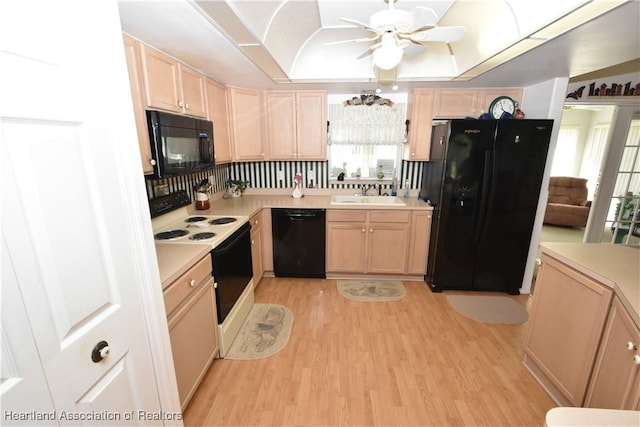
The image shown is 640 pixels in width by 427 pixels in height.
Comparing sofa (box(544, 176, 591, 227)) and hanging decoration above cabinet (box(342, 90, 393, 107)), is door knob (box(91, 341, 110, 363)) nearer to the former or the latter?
hanging decoration above cabinet (box(342, 90, 393, 107))

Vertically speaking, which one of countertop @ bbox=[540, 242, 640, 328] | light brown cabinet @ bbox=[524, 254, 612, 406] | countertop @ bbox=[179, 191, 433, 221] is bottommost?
light brown cabinet @ bbox=[524, 254, 612, 406]

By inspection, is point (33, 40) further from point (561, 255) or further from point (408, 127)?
point (408, 127)

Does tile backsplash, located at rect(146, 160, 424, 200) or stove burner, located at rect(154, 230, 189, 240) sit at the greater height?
tile backsplash, located at rect(146, 160, 424, 200)

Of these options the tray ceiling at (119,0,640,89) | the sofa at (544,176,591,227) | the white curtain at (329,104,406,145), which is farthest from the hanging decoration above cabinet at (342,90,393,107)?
the sofa at (544,176,591,227)

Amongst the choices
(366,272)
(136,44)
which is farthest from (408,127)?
(136,44)

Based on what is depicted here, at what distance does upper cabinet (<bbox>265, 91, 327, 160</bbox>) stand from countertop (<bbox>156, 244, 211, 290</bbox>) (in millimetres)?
1863

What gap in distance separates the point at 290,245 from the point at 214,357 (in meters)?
1.42

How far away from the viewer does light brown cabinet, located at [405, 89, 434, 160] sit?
310 centimetres

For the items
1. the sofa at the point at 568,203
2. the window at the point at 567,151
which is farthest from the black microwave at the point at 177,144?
the window at the point at 567,151

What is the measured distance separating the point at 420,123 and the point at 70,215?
3189 millimetres

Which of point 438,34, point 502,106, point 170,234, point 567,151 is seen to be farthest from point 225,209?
point 567,151

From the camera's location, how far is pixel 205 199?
2.79 metres

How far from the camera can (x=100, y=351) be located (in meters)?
0.90

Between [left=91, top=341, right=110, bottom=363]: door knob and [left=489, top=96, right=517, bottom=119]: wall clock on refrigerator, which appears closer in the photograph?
[left=91, top=341, right=110, bottom=363]: door knob
